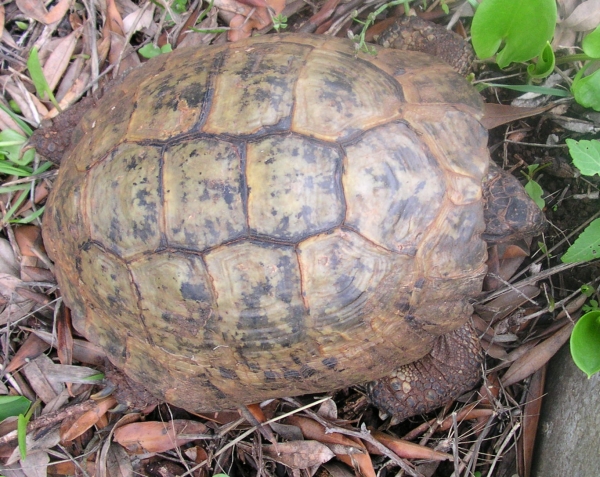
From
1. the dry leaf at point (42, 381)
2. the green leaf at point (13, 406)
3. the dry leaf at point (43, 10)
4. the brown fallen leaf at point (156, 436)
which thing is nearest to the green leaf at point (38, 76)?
the dry leaf at point (43, 10)

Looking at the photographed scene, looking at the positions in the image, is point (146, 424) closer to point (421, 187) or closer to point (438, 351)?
point (438, 351)

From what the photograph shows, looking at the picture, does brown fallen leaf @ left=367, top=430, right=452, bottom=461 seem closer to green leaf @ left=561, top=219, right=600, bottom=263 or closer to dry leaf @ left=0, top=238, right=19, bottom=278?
green leaf @ left=561, top=219, right=600, bottom=263

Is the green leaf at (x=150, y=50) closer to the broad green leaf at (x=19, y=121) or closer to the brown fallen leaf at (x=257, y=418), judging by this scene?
the broad green leaf at (x=19, y=121)

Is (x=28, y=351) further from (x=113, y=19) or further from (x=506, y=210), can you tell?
(x=506, y=210)

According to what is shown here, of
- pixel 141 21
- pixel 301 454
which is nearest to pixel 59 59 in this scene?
pixel 141 21

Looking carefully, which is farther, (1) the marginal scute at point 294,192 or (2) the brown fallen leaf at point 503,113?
(2) the brown fallen leaf at point 503,113

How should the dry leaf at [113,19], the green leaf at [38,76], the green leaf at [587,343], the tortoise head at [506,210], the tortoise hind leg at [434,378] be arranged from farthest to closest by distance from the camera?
the dry leaf at [113,19], the green leaf at [38,76], the tortoise hind leg at [434,378], the tortoise head at [506,210], the green leaf at [587,343]
